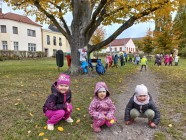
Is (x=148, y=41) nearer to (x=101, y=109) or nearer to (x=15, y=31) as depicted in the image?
(x=15, y=31)

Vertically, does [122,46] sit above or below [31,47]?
above

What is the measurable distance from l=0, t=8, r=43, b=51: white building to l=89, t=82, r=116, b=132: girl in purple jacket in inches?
1274

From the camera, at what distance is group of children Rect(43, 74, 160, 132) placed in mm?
3955

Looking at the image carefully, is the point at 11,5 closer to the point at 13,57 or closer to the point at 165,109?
the point at 165,109

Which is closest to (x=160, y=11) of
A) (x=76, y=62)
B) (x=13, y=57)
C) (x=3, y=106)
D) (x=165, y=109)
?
(x=76, y=62)

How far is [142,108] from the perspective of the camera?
4133 millimetres

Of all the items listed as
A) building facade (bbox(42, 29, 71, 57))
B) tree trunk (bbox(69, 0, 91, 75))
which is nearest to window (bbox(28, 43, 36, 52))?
building facade (bbox(42, 29, 71, 57))

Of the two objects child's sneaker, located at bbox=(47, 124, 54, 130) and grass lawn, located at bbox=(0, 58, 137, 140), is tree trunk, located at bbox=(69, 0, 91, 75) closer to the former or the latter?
grass lawn, located at bbox=(0, 58, 137, 140)

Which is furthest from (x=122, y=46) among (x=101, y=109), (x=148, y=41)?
(x=101, y=109)

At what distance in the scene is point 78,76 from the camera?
401 inches

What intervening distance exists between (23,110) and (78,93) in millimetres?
2416

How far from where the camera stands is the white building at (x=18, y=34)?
33938 mm

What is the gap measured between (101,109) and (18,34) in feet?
117

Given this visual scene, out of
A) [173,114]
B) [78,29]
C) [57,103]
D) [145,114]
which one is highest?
[78,29]
